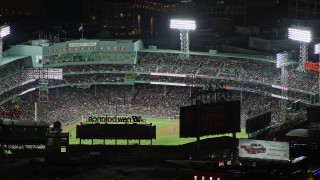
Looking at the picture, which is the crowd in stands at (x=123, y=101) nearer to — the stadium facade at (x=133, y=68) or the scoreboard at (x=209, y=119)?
the stadium facade at (x=133, y=68)

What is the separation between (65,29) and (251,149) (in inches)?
3748

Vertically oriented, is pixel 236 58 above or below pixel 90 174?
above

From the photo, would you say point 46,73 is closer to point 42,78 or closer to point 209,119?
point 42,78

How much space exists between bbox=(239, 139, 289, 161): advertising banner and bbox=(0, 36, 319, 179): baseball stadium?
724 inches

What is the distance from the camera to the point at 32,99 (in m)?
112

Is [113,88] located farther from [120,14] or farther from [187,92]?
[120,14]

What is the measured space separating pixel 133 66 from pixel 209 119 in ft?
152

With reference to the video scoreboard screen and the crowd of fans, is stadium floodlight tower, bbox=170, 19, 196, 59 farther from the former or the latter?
the video scoreboard screen

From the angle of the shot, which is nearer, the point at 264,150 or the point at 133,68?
the point at 264,150

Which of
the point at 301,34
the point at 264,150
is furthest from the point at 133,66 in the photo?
the point at 264,150

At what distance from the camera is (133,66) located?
125 meters

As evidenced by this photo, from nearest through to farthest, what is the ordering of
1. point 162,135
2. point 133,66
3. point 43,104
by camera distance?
point 162,135 → point 43,104 → point 133,66

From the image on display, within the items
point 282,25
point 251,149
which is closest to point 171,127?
point 251,149

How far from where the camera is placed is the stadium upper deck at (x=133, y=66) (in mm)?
114438
